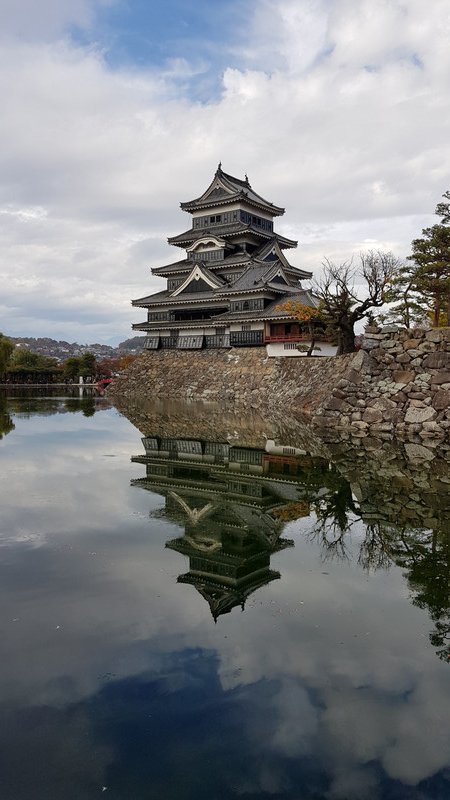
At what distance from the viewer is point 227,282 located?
44.1 meters

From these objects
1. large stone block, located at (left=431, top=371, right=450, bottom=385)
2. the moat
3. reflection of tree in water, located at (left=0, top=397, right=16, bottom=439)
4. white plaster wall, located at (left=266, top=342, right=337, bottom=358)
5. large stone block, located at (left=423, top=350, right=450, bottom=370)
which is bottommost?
the moat

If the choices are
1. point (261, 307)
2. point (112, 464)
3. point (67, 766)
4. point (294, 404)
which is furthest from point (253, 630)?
point (261, 307)

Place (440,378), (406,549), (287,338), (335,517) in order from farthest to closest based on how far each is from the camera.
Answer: (287,338) < (440,378) < (335,517) < (406,549)

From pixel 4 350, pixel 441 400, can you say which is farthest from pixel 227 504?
pixel 4 350

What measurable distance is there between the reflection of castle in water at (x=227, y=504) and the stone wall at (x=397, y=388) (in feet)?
16.1

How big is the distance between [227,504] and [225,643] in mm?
5066

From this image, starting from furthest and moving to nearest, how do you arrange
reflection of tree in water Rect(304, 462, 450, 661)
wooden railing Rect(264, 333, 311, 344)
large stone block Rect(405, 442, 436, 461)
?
wooden railing Rect(264, 333, 311, 344)
large stone block Rect(405, 442, 436, 461)
reflection of tree in water Rect(304, 462, 450, 661)

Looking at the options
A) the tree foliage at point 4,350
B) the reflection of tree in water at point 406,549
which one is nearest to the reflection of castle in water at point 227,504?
the reflection of tree in water at point 406,549

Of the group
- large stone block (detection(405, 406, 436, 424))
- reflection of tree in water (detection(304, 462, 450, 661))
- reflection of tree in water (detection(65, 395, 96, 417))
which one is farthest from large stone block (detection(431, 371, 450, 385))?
reflection of tree in water (detection(65, 395, 96, 417))

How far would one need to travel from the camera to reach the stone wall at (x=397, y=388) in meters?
18.3

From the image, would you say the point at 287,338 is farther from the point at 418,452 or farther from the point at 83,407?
the point at 418,452

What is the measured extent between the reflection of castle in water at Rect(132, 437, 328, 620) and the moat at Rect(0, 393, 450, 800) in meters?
0.05

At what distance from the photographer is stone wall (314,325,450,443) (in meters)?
18.3

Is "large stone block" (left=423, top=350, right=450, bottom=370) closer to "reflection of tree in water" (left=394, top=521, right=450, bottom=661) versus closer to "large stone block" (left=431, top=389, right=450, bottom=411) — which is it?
"large stone block" (left=431, top=389, right=450, bottom=411)
